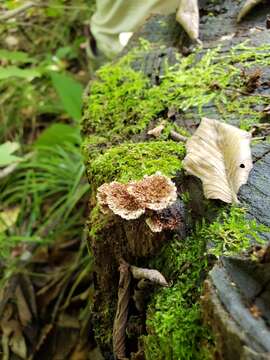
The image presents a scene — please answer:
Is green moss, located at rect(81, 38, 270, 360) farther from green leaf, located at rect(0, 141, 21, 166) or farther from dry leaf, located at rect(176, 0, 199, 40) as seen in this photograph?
green leaf, located at rect(0, 141, 21, 166)

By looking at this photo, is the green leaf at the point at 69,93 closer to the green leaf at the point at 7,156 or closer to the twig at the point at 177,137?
the green leaf at the point at 7,156

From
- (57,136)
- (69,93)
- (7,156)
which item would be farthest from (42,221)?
(7,156)

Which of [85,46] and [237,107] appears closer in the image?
[237,107]

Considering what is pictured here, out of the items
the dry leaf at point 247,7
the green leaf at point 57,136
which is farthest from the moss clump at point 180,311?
the green leaf at point 57,136

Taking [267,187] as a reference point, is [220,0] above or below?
above

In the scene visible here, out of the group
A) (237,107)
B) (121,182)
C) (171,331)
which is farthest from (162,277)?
(237,107)

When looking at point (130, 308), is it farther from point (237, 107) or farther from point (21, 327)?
point (21, 327)
